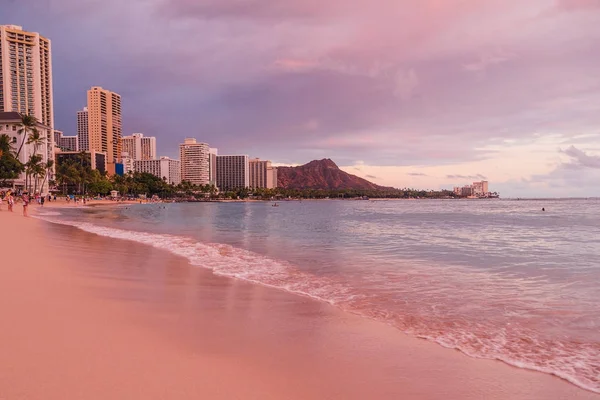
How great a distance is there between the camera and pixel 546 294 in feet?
29.8

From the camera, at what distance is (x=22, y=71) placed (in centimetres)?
13912

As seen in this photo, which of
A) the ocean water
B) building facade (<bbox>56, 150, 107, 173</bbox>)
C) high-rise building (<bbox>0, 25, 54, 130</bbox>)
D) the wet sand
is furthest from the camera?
building facade (<bbox>56, 150, 107, 173</bbox>)

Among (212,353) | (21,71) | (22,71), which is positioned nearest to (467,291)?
(212,353)

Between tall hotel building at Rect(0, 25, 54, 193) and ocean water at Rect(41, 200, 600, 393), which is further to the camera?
tall hotel building at Rect(0, 25, 54, 193)

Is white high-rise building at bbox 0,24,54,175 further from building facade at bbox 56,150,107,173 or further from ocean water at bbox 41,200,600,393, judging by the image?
ocean water at bbox 41,200,600,393

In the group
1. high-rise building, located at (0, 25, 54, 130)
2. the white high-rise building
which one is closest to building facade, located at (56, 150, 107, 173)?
high-rise building, located at (0, 25, 54, 130)

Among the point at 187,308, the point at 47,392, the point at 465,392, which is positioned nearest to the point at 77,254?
the point at 187,308

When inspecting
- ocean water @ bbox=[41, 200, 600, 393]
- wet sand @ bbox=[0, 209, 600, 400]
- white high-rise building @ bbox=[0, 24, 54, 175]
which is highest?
white high-rise building @ bbox=[0, 24, 54, 175]

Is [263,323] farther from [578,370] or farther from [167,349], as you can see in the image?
[578,370]

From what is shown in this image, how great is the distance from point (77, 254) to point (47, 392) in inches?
403

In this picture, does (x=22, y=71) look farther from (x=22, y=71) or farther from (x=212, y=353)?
(x=212, y=353)

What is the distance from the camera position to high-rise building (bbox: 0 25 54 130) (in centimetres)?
13512

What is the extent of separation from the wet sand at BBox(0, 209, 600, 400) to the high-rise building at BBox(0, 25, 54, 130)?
158 m

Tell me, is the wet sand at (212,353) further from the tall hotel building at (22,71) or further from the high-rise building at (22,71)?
the high-rise building at (22,71)
